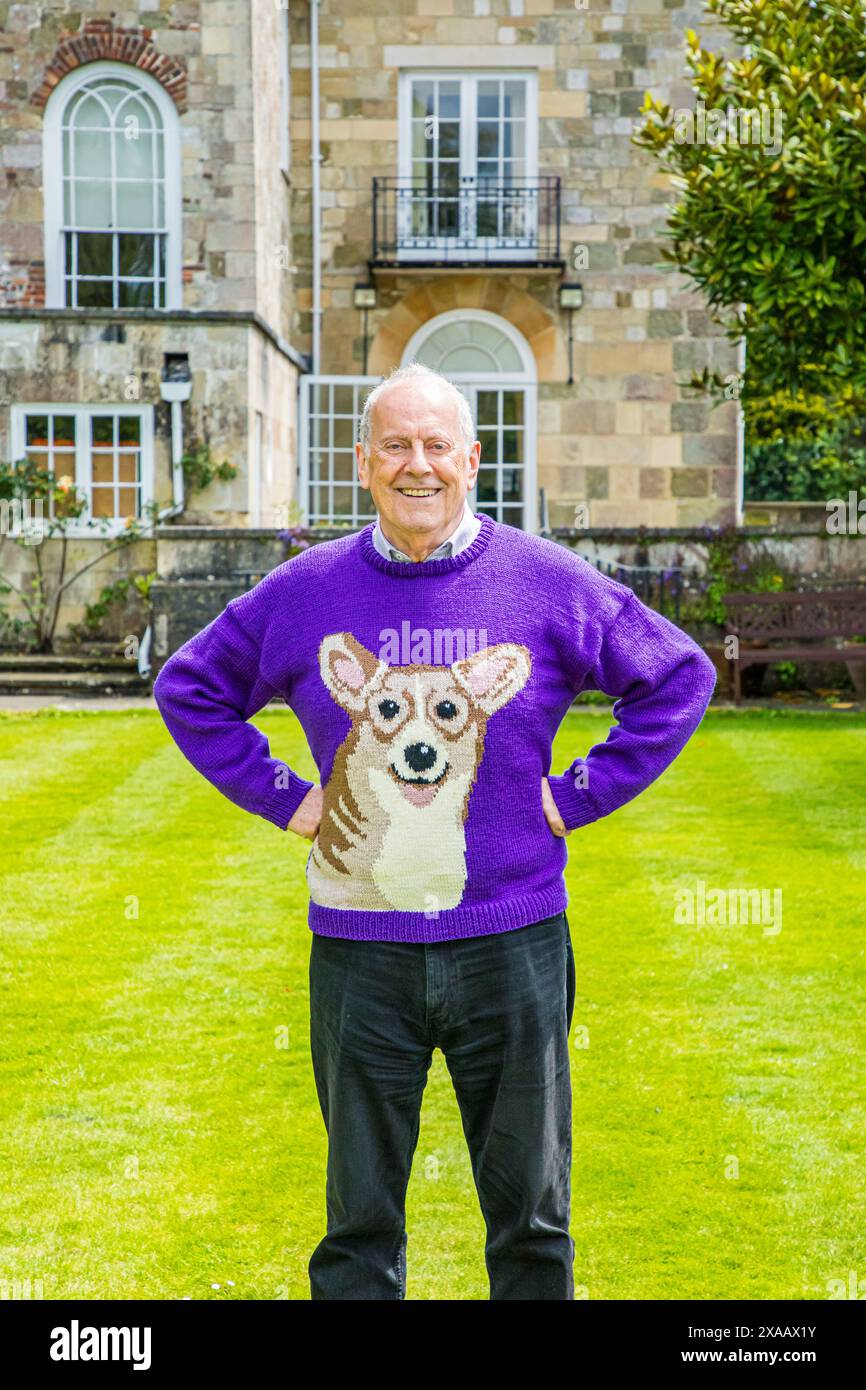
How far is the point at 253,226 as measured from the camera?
18219 millimetres

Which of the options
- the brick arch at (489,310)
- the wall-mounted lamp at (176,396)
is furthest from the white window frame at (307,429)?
the wall-mounted lamp at (176,396)

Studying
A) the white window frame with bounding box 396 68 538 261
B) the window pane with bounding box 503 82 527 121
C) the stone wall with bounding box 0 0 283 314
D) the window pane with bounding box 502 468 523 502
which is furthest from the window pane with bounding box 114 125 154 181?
the window pane with bounding box 502 468 523 502

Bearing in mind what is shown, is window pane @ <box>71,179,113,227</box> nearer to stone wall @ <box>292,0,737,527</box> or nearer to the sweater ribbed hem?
stone wall @ <box>292,0,737,527</box>

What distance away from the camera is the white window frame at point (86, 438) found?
18016mm

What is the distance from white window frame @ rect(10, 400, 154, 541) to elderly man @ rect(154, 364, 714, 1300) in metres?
15.2

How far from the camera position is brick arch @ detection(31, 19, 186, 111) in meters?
18.0

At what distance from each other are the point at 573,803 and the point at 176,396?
50.6ft

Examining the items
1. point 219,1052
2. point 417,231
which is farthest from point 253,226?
point 219,1052

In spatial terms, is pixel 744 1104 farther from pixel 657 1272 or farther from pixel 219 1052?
pixel 219 1052

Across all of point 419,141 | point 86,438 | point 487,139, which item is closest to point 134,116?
point 86,438

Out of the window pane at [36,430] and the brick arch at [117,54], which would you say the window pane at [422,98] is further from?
the window pane at [36,430]

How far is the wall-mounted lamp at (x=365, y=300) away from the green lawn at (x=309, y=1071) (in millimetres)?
12533

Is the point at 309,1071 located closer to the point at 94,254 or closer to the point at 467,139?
the point at 94,254

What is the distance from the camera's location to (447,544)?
3141 mm
